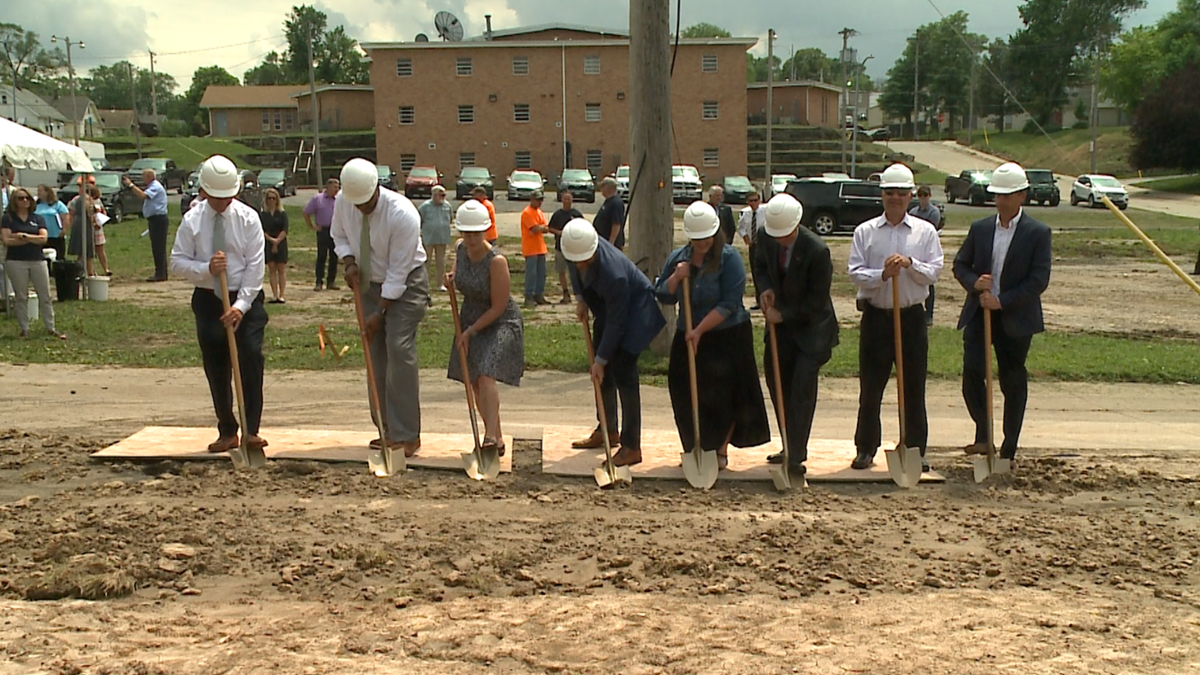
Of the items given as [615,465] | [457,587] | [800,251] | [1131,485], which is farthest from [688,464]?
[1131,485]

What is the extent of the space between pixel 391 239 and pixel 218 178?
119 cm

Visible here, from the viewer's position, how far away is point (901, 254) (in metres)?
7.41

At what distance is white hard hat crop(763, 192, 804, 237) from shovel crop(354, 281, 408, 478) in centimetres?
279

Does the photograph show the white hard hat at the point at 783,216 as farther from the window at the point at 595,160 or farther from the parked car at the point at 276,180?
the window at the point at 595,160

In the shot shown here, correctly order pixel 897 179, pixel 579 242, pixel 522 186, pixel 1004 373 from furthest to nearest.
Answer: pixel 522 186 → pixel 1004 373 → pixel 897 179 → pixel 579 242

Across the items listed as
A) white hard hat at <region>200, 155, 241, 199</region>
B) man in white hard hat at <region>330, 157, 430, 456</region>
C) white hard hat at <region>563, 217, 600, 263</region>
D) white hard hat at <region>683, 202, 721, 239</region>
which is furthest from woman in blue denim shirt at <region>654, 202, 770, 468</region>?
white hard hat at <region>200, 155, 241, 199</region>

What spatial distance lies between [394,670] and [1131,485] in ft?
17.2

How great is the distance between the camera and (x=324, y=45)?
362 feet

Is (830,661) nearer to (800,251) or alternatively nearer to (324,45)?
(800,251)

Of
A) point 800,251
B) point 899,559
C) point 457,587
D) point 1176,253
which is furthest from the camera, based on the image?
point 1176,253

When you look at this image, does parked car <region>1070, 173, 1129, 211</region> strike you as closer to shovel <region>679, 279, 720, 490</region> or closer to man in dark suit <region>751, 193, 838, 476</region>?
man in dark suit <region>751, 193, 838, 476</region>

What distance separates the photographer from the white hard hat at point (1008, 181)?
25.0 feet

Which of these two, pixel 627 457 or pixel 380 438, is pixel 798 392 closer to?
pixel 627 457

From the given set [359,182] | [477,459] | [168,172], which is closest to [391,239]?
[359,182]
